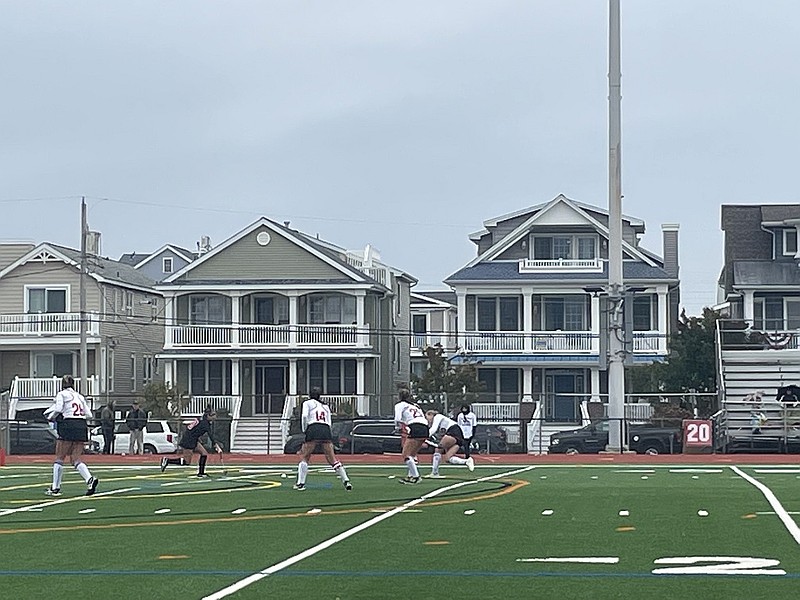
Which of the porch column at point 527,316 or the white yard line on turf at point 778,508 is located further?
the porch column at point 527,316

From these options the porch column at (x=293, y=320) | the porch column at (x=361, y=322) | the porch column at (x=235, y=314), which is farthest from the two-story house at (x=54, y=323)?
the porch column at (x=361, y=322)

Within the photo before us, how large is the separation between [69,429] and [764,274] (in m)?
42.9

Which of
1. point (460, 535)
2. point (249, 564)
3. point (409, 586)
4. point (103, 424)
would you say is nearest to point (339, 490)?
point (460, 535)

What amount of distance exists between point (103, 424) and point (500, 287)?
787 inches

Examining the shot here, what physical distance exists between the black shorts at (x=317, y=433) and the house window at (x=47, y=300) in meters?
41.7

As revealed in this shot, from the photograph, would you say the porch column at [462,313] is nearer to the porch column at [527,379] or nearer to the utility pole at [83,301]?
the porch column at [527,379]

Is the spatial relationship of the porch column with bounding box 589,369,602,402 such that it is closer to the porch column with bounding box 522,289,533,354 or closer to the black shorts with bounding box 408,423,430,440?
the porch column with bounding box 522,289,533,354

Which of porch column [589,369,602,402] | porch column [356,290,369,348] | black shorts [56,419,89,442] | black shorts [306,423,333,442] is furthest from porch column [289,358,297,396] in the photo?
black shorts [56,419,89,442]

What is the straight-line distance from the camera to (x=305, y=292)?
202 ft

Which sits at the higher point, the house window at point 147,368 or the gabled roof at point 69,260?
the gabled roof at point 69,260

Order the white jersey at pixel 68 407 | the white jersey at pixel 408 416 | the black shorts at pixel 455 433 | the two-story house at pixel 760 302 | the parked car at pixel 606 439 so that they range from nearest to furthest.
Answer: the white jersey at pixel 68 407 → the white jersey at pixel 408 416 → the black shorts at pixel 455 433 → the parked car at pixel 606 439 → the two-story house at pixel 760 302

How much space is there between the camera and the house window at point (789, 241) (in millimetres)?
61594

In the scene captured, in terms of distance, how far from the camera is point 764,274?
60.2 m

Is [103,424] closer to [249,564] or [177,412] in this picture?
[177,412]
